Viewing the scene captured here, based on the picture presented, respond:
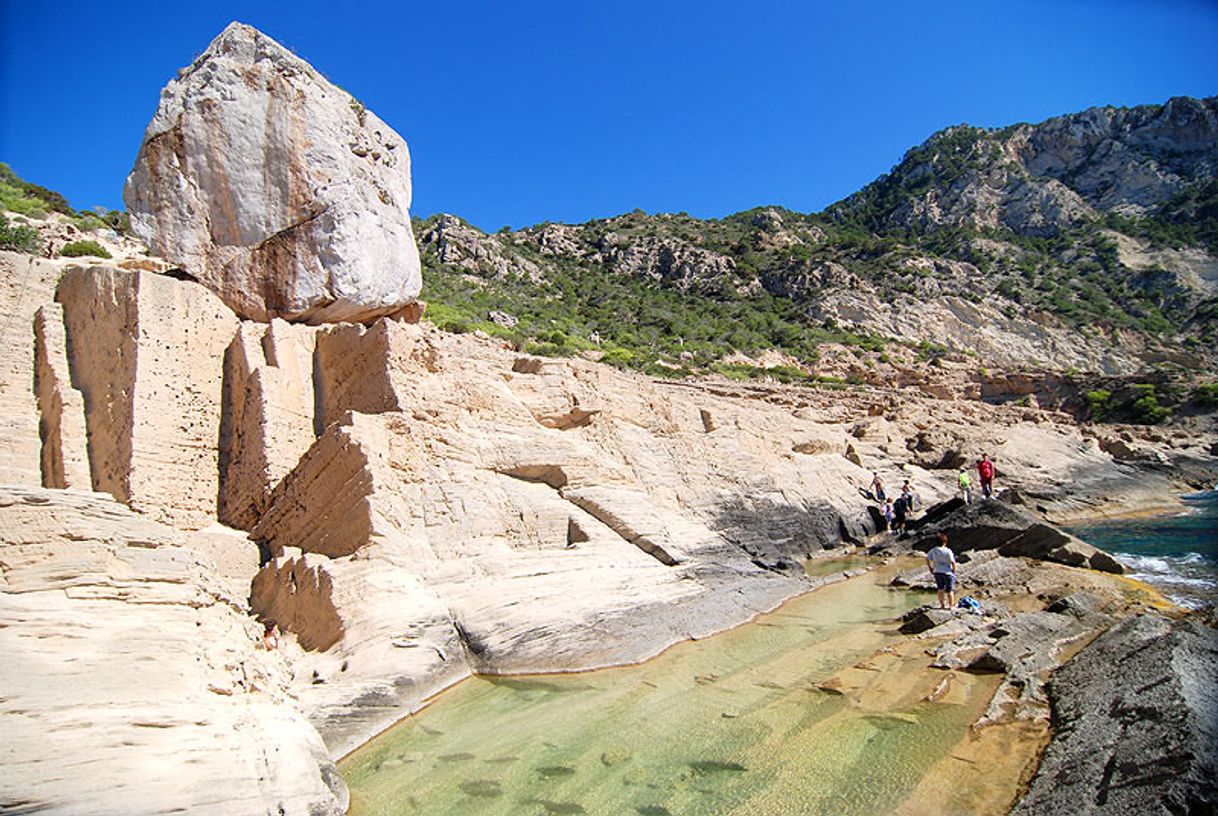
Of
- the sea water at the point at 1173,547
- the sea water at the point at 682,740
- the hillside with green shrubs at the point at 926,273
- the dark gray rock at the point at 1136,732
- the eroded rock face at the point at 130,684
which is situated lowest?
the sea water at the point at 1173,547

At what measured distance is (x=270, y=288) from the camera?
1458 centimetres

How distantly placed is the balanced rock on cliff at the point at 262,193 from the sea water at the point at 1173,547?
56.0 ft

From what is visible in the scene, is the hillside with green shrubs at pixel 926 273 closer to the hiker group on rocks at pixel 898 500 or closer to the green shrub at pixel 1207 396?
the green shrub at pixel 1207 396

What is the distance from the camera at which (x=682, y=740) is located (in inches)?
263

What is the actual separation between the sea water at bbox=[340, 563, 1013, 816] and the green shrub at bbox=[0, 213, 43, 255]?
1493cm

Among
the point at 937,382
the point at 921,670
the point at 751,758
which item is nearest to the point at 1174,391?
the point at 937,382

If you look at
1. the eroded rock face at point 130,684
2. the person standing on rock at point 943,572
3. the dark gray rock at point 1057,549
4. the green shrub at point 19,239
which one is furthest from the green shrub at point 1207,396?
the green shrub at point 19,239

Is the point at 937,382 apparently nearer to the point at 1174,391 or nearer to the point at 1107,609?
the point at 1174,391

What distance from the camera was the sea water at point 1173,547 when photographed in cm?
1238

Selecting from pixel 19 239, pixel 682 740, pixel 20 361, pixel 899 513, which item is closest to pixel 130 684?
pixel 682 740

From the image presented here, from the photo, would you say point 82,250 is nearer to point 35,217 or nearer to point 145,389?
point 35,217

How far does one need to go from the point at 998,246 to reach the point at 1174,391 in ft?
126

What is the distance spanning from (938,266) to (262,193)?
76533 mm

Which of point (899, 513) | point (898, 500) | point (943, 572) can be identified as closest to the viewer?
point (943, 572)
